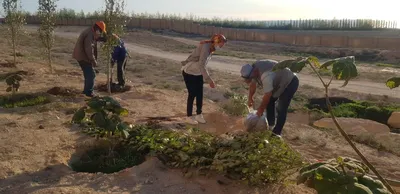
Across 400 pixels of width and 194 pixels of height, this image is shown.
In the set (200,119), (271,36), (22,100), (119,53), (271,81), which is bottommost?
(200,119)

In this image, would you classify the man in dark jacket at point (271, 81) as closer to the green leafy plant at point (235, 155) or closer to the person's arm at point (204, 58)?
the person's arm at point (204, 58)

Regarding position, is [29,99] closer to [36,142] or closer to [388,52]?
[36,142]

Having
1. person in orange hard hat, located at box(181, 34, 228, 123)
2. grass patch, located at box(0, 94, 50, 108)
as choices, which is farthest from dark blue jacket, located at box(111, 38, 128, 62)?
person in orange hard hat, located at box(181, 34, 228, 123)

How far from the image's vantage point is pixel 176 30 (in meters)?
43.3

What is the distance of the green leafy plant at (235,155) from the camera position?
13.7 feet

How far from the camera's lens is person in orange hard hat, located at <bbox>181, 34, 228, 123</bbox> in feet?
21.8

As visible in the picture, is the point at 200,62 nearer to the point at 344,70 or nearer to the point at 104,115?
the point at 104,115

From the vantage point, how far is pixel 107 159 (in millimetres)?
5098

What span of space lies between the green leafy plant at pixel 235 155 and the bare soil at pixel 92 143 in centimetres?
12

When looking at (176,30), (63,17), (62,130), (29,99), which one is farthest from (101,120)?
(63,17)

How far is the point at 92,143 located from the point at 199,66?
2.13 meters

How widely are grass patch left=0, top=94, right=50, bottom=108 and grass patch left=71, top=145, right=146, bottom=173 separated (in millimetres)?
3143

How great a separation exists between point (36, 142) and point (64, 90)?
3.78 meters

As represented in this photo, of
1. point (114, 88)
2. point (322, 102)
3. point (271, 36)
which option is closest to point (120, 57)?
point (114, 88)
